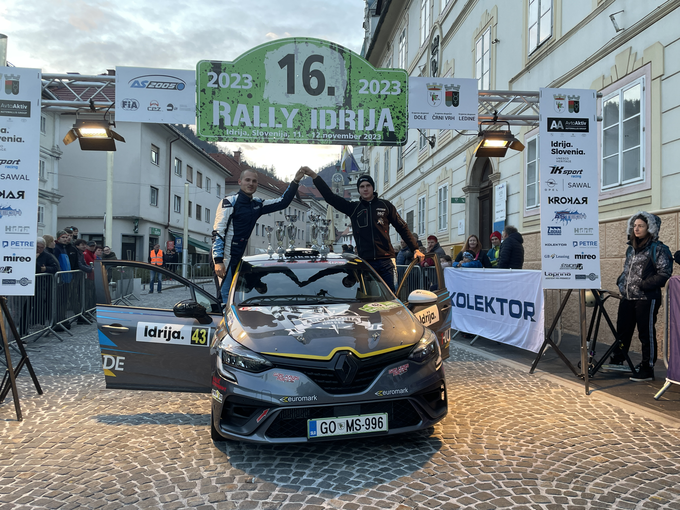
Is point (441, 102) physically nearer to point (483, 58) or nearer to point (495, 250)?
point (495, 250)

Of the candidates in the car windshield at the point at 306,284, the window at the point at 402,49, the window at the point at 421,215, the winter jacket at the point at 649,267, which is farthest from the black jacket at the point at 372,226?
the window at the point at 402,49

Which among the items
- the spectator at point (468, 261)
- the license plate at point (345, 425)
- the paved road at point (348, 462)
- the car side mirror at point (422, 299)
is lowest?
the paved road at point (348, 462)

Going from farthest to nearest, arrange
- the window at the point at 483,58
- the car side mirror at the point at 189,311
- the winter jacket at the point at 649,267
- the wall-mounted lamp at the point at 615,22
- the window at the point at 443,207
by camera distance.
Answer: the window at the point at 443,207, the window at the point at 483,58, the wall-mounted lamp at the point at 615,22, the winter jacket at the point at 649,267, the car side mirror at the point at 189,311

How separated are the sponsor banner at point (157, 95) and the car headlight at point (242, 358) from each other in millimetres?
4310

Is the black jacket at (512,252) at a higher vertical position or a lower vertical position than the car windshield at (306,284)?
higher

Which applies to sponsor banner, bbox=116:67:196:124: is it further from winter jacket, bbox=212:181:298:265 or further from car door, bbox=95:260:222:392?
car door, bbox=95:260:222:392

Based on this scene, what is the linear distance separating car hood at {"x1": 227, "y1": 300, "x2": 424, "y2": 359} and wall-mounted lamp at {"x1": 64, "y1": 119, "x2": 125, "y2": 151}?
4.90m

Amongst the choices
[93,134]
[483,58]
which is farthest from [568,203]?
[483,58]

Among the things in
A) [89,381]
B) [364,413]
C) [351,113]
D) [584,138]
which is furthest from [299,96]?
[364,413]

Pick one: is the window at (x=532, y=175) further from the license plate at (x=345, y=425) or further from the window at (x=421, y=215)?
the window at (x=421, y=215)

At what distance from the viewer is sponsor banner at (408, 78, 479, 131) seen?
732 centimetres

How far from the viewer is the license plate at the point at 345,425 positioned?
132 inches

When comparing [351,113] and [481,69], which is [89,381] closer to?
[351,113]

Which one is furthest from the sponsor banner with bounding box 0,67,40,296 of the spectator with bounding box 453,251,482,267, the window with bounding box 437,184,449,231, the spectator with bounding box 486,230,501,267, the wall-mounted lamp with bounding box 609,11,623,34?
the window with bounding box 437,184,449,231
